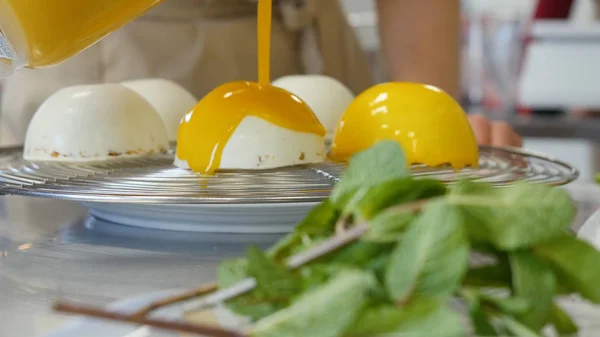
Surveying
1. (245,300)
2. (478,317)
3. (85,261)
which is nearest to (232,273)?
(245,300)

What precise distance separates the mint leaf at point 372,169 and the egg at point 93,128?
0.57 m

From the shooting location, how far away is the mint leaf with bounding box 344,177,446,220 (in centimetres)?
34

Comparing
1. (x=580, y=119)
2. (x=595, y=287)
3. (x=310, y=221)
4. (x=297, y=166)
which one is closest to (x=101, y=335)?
(x=310, y=221)

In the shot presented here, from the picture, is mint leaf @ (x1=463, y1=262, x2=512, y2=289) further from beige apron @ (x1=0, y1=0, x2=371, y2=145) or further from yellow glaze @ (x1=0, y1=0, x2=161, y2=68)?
beige apron @ (x1=0, y1=0, x2=371, y2=145)

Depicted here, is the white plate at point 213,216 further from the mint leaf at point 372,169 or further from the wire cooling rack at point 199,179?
the mint leaf at point 372,169

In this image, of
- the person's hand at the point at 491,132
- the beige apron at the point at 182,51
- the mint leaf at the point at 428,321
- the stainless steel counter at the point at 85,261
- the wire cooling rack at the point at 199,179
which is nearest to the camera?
the mint leaf at the point at 428,321

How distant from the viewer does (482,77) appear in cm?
263

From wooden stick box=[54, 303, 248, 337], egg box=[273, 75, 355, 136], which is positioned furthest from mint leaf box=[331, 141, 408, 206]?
egg box=[273, 75, 355, 136]

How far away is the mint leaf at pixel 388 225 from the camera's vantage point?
0.31m

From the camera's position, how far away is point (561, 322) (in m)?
0.35

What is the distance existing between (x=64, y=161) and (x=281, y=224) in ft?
1.22

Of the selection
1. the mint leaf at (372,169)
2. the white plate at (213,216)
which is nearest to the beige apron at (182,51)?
the white plate at (213,216)

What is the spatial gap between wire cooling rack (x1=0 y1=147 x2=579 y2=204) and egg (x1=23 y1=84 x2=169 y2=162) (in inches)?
0.9

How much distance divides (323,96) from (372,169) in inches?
28.7
